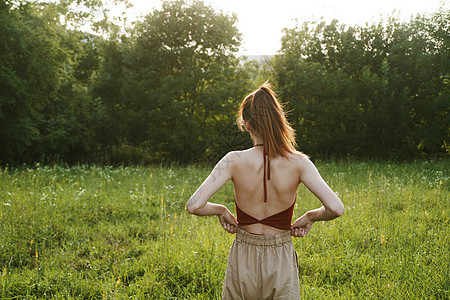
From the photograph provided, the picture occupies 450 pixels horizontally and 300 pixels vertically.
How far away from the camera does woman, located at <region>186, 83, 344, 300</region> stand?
7.64 ft

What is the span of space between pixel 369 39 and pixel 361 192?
10.8m

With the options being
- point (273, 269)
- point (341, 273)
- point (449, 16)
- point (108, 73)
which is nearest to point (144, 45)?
point (108, 73)

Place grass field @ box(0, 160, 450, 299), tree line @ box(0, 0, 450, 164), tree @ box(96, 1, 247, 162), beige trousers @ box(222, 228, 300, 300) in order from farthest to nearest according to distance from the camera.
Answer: tree @ box(96, 1, 247, 162) → tree line @ box(0, 0, 450, 164) → grass field @ box(0, 160, 450, 299) → beige trousers @ box(222, 228, 300, 300)

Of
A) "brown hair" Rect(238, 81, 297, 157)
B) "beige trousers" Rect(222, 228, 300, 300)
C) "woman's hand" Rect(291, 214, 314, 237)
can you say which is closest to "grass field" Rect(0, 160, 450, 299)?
"beige trousers" Rect(222, 228, 300, 300)

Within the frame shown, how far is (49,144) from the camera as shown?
1489 cm

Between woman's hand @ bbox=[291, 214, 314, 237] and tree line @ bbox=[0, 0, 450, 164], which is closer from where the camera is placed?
woman's hand @ bbox=[291, 214, 314, 237]

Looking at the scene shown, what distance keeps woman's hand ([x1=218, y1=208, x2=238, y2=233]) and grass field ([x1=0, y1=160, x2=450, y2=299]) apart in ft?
5.34

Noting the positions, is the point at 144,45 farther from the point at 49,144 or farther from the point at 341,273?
the point at 341,273

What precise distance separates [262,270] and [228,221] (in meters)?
0.41

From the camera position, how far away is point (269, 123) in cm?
236

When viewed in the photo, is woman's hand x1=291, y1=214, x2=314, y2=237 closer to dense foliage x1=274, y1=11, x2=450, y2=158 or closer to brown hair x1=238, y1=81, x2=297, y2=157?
brown hair x1=238, y1=81, x2=297, y2=157

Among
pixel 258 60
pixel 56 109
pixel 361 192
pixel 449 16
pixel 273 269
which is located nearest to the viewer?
pixel 273 269

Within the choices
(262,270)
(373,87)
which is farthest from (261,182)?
(373,87)

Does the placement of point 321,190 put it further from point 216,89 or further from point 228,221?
point 216,89
